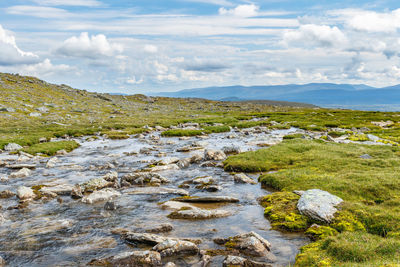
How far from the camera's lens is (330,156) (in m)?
25.0

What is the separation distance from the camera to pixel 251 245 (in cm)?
1097

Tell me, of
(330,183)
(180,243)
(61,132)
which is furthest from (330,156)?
(61,132)

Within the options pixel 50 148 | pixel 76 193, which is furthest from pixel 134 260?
pixel 50 148

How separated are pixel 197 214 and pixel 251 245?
13.6 ft

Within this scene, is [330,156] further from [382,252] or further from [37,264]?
[37,264]

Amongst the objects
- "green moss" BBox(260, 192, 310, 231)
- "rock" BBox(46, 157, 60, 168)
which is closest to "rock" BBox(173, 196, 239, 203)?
"green moss" BBox(260, 192, 310, 231)

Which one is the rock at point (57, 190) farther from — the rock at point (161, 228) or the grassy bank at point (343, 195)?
the grassy bank at point (343, 195)

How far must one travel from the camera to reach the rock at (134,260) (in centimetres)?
999

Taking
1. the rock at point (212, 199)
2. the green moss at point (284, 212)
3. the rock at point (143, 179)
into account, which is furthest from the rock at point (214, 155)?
the green moss at point (284, 212)

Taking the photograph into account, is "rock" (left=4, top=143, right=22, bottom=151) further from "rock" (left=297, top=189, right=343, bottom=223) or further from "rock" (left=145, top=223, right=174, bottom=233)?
"rock" (left=297, top=189, right=343, bottom=223)

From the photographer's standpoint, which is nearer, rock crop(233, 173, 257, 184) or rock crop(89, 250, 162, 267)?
rock crop(89, 250, 162, 267)

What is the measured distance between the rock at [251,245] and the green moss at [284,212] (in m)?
2.18

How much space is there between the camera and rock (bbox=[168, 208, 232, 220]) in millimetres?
14438

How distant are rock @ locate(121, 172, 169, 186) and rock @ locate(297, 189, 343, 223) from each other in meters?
10.9
